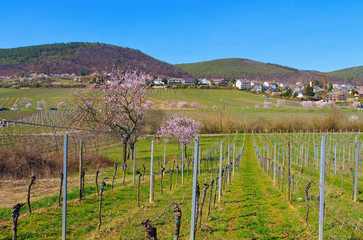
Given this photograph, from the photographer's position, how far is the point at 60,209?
869 centimetres

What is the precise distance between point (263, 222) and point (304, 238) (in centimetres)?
143

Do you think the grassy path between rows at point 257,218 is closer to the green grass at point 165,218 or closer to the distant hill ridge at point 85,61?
the green grass at point 165,218

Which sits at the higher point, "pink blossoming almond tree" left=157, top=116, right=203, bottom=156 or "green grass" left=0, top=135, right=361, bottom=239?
"pink blossoming almond tree" left=157, top=116, right=203, bottom=156

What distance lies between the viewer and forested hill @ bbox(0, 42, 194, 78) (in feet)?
408

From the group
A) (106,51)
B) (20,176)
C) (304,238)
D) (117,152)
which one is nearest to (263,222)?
(304,238)

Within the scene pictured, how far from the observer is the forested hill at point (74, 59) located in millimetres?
124312

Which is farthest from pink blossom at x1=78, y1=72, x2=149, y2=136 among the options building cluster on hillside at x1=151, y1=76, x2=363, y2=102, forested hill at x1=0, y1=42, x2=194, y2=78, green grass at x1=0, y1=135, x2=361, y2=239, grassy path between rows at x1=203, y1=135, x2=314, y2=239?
forested hill at x1=0, y1=42, x2=194, y2=78

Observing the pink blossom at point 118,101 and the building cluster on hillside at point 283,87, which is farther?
the building cluster on hillside at point 283,87

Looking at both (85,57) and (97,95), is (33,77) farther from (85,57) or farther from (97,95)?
(97,95)

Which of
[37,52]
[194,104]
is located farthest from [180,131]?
[37,52]

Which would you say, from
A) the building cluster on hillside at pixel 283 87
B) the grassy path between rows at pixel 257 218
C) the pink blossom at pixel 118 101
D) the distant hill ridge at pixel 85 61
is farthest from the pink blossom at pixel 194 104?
the grassy path between rows at pixel 257 218

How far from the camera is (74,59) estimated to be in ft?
487

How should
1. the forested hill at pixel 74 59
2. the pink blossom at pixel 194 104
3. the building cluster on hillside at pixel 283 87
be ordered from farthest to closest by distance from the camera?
the forested hill at pixel 74 59, the building cluster on hillside at pixel 283 87, the pink blossom at pixel 194 104

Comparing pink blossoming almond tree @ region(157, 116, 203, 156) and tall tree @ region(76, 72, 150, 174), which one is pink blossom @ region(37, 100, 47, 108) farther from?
tall tree @ region(76, 72, 150, 174)
